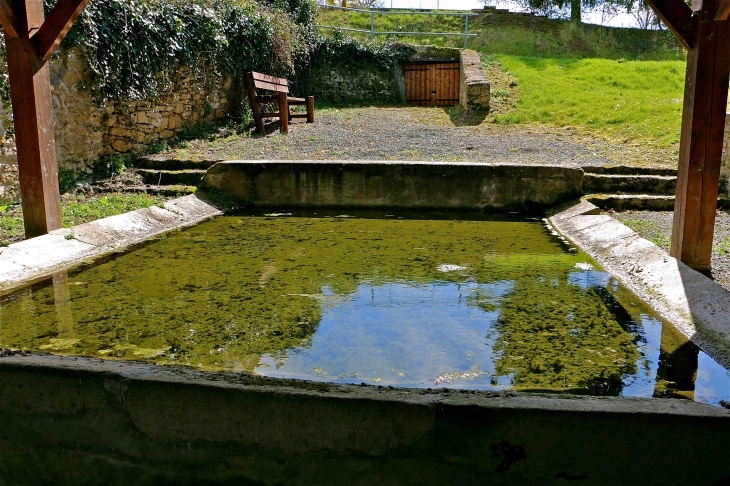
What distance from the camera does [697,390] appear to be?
283 centimetres

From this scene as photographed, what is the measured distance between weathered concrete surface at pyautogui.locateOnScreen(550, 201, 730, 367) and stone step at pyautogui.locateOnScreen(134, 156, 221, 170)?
206 inches

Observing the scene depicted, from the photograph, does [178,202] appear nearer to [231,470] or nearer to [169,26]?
[169,26]

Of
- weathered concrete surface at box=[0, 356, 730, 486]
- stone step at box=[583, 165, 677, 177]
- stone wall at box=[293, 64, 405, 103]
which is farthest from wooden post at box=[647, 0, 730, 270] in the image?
stone wall at box=[293, 64, 405, 103]

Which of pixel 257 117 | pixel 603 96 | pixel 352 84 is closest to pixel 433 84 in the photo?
pixel 352 84

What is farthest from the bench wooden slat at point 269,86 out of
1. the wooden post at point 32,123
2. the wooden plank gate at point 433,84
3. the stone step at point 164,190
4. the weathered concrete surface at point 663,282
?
the weathered concrete surface at point 663,282

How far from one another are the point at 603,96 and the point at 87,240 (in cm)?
1121

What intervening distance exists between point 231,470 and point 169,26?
29.8 feet

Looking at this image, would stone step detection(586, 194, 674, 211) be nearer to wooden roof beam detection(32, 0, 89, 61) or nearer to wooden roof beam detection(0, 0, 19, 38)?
wooden roof beam detection(32, 0, 89, 61)

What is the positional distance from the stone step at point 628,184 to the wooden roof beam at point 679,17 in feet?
11.1

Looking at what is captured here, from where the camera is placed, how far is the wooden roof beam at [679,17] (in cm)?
448

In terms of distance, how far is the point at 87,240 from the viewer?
222 inches

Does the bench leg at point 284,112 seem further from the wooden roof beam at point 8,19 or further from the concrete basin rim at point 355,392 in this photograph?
the concrete basin rim at point 355,392

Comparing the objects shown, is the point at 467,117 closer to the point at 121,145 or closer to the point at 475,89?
the point at 475,89

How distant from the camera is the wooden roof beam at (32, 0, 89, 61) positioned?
5227 millimetres
